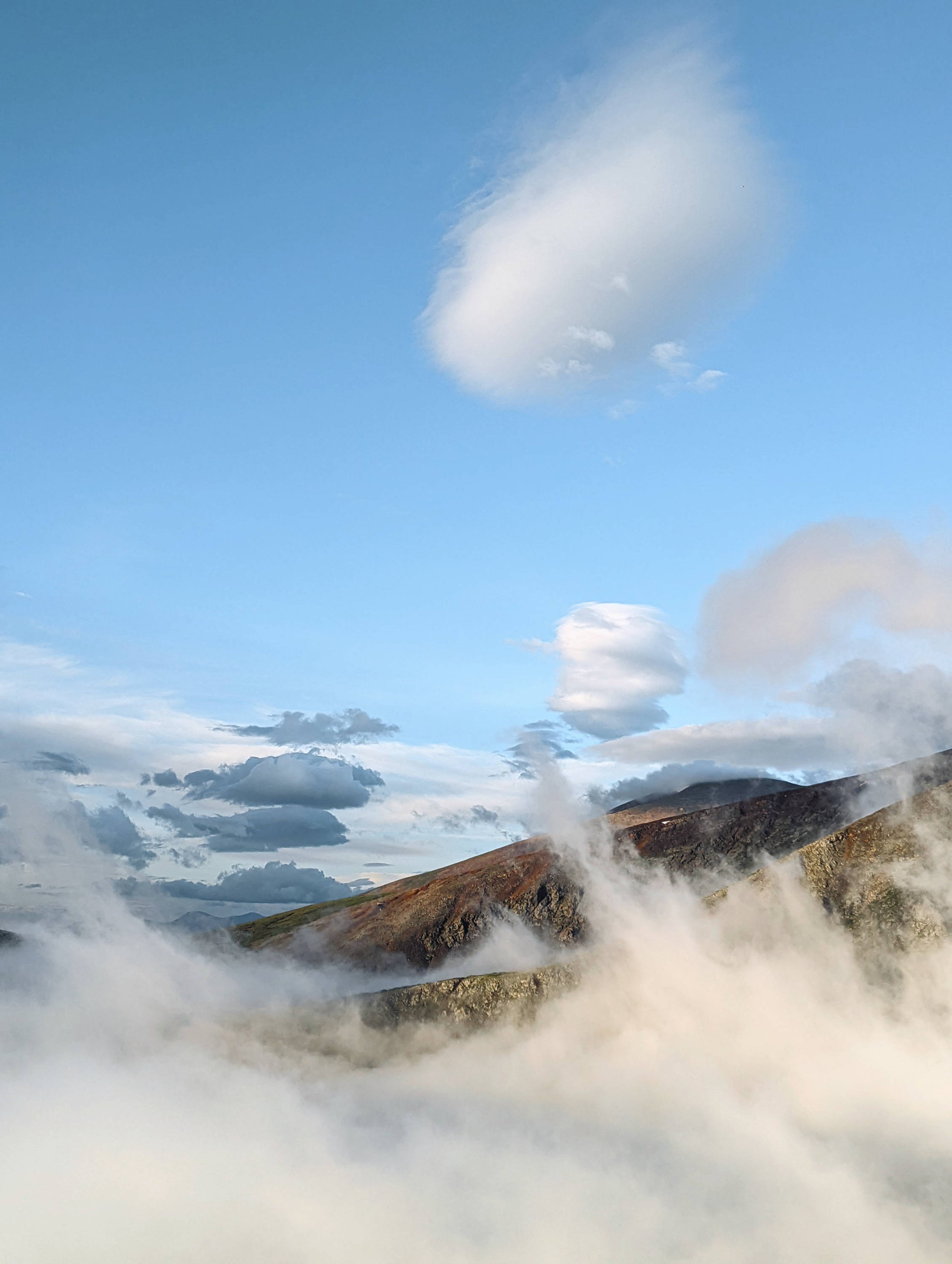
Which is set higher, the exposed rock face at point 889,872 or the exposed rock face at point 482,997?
the exposed rock face at point 889,872

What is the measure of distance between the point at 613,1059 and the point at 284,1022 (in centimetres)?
6690

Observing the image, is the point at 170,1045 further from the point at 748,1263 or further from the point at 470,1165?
the point at 748,1263

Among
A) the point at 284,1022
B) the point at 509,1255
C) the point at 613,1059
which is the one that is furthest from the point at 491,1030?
the point at 284,1022

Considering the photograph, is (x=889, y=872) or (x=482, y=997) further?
(x=482, y=997)

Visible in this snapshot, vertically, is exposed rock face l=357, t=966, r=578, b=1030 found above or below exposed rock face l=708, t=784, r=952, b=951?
below

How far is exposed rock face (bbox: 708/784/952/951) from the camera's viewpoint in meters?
109

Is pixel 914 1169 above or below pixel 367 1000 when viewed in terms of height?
below

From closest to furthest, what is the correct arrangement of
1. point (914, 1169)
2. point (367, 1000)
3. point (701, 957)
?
point (914, 1169)
point (701, 957)
point (367, 1000)

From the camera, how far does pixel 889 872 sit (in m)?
114

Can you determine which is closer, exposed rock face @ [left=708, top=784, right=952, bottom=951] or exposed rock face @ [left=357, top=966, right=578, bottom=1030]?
→ exposed rock face @ [left=708, top=784, right=952, bottom=951]

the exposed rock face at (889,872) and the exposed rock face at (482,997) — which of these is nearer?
the exposed rock face at (889,872)

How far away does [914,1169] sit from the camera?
10088 cm

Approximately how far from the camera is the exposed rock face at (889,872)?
4301 inches

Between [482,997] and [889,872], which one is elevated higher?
[889,872]
